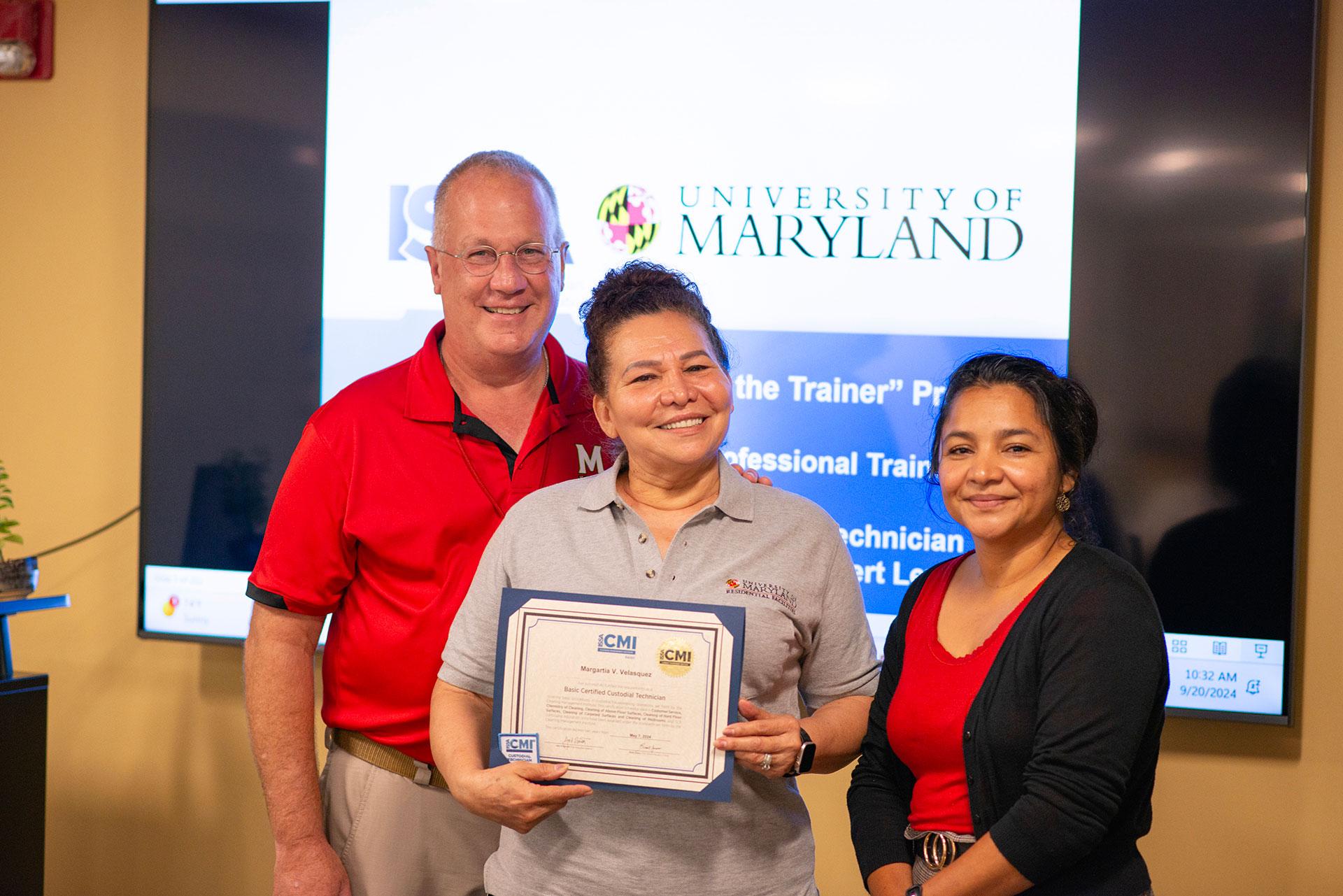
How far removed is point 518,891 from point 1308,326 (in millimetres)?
2202

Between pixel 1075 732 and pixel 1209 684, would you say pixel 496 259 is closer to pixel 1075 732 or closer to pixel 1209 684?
pixel 1075 732

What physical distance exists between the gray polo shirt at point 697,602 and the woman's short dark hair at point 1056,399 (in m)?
0.33

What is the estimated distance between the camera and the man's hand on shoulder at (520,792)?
146cm

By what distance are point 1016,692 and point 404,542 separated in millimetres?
1024

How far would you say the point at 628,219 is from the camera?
293 cm

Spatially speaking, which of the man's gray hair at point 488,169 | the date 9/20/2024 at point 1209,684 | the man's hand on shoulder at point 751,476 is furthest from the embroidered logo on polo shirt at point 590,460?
the date 9/20/2024 at point 1209,684

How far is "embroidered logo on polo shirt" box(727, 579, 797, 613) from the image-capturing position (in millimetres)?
1557

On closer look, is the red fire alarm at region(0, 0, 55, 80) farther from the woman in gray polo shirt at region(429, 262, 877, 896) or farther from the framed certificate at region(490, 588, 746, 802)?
the framed certificate at region(490, 588, 746, 802)

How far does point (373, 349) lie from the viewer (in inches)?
121

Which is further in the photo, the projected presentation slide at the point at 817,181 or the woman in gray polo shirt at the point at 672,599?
the projected presentation slide at the point at 817,181

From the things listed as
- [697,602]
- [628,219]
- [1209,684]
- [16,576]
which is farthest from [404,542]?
[1209,684]

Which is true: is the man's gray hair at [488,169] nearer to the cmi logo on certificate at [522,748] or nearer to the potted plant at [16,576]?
the cmi logo on certificate at [522,748]

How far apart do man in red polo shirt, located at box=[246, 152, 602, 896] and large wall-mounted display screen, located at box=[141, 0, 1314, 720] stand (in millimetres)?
944

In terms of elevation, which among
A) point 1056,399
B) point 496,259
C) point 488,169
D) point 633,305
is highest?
point 488,169
